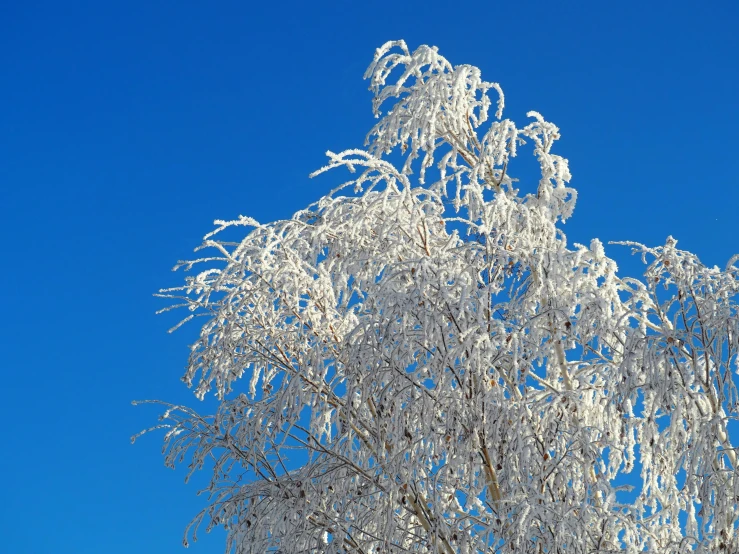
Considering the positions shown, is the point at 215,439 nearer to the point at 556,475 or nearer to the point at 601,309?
the point at 556,475

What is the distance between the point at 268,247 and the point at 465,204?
54.7 inches

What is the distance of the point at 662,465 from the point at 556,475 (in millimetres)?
1387

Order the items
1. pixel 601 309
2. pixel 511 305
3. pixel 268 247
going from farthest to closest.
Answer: pixel 268 247 < pixel 511 305 < pixel 601 309

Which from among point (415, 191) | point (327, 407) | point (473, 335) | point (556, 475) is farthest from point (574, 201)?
point (327, 407)

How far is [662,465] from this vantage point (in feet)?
19.4

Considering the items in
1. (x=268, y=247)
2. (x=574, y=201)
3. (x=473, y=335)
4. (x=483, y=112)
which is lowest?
(x=473, y=335)

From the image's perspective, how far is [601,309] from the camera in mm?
4875

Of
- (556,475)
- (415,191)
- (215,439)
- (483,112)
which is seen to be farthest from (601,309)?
(215,439)

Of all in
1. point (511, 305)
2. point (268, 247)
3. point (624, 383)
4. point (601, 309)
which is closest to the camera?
point (624, 383)

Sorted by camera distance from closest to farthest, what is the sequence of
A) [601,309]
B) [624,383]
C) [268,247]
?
[624,383]
[601,309]
[268,247]

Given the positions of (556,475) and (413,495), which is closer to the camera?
(556,475)

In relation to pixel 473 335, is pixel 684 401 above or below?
below

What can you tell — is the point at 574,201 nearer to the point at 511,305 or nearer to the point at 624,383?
the point at 511,305

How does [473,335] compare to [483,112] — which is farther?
[483,112]
